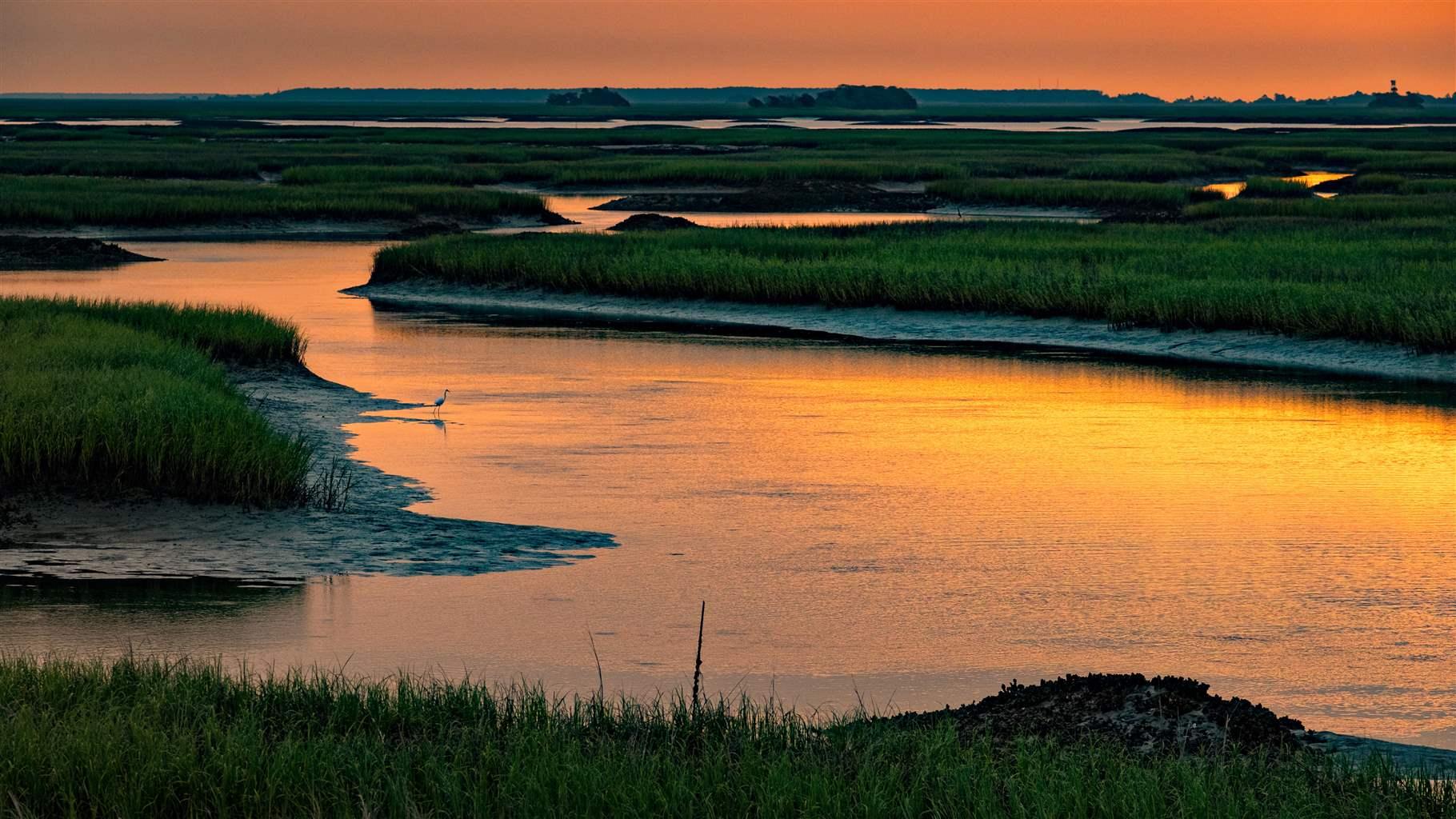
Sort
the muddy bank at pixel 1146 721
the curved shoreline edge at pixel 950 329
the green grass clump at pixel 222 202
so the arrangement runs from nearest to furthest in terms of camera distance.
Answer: the muddy bank at pixel 1146 721
the curved shoreline edge at pixel 950 329
the green grass clump at pixel 222 202

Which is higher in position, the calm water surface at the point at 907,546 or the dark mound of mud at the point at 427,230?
the dark mound of mud at the point at 427,230

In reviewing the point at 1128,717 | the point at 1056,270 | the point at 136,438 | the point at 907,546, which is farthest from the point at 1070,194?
the point at 1128,717

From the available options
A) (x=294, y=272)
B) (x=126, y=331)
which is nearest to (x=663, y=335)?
(x=126, y=331)

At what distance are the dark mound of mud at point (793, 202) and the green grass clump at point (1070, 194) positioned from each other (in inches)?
46.9

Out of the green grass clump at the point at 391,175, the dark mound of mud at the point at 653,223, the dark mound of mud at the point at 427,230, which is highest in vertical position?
the green grass clump at the point at 391,175

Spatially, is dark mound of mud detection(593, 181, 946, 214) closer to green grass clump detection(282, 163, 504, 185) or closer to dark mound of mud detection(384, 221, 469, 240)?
green grass clump detection(282, 163, 504, 185)

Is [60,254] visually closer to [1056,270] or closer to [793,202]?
[1056,270]

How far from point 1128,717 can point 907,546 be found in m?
5.32

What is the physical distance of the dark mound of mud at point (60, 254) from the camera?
44.7 m

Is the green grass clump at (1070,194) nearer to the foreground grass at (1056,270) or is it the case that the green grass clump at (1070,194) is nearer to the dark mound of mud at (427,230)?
the foreground grass at (1056,270)

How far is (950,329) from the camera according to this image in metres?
32.3

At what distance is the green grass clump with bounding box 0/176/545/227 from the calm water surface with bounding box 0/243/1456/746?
105 ft

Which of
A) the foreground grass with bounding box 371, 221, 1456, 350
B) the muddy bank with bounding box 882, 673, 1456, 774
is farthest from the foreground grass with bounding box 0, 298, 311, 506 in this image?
the foreground grass with bounding box 371, 221, 1456, 350

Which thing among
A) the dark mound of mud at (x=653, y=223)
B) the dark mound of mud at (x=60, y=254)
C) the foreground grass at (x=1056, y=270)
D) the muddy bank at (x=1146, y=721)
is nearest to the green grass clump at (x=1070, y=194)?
the foreground grass at (x=1056, y=270)
